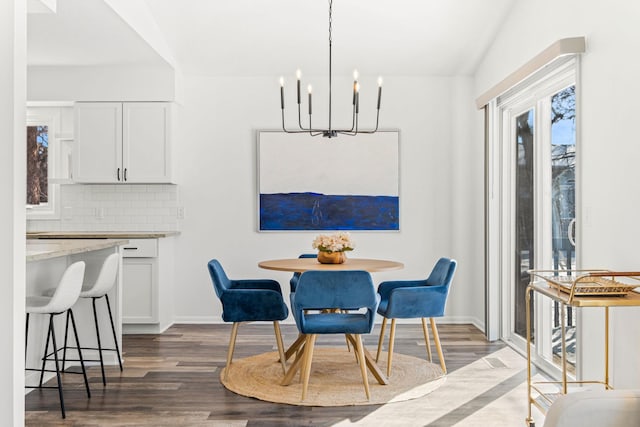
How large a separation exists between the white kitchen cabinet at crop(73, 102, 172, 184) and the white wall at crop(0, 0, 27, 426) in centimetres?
304

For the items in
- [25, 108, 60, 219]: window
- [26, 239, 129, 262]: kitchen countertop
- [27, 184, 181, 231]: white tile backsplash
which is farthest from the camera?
[25, 108, 60, 219]: window

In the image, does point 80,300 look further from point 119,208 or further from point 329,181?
point 329,181

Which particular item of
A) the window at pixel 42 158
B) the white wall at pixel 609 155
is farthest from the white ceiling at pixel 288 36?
the white wall at pixel 609 155

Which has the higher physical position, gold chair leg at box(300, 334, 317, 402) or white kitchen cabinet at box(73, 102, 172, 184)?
white kitchen cabinet at box(73, 102, 172, 184)

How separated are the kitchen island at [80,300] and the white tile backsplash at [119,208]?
1.51 meters

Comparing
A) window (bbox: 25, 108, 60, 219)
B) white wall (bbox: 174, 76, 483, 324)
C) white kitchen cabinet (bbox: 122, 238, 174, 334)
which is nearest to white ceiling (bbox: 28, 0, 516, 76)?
white wall (bbox: 174, 76, 483, 324)

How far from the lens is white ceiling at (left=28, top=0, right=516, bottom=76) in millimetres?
4941

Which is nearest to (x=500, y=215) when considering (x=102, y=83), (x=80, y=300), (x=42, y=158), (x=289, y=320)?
(x=289, y=320)

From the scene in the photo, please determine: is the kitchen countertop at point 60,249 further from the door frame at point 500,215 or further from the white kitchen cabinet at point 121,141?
the door frame at point 500,215

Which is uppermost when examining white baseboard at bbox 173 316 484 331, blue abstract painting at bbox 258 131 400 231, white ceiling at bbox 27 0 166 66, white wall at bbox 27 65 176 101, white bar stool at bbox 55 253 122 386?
white ceiling at bbox 27 0 166 66

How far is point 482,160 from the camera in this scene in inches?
227

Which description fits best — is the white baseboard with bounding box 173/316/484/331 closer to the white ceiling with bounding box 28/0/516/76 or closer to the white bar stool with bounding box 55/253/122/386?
the white bar stool with bounding box 55/253/122/386

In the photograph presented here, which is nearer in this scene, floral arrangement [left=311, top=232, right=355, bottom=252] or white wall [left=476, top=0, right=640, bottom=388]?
white wall [left=476, top=0, right=640, bottom=388]

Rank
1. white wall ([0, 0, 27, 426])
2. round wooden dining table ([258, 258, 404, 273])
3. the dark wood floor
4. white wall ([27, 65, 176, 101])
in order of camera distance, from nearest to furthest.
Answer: white wall ([0, 0, 27, 426])
the dark wood floor
round wooden dining table ([258, 258, 404, 273])
white wall ([27, 65, 176, 101])
